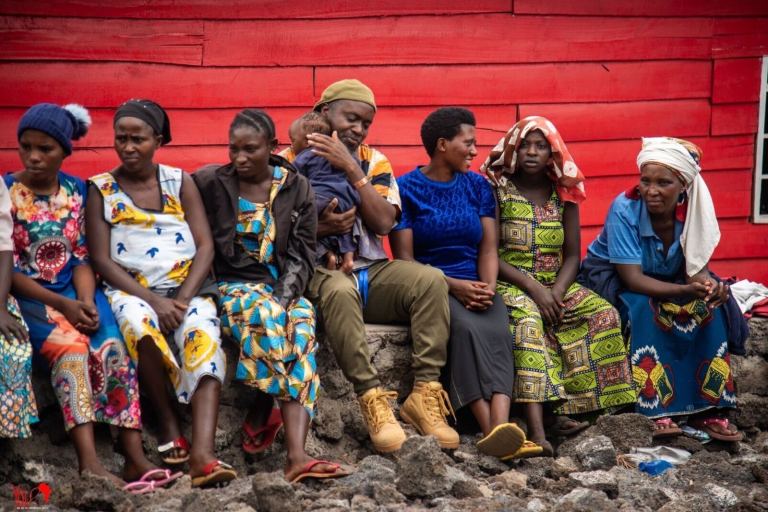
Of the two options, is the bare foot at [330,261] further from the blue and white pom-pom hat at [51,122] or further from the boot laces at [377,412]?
the blue and white pom-pom hat at [51,122]

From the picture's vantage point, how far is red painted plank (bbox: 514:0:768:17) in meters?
6.96

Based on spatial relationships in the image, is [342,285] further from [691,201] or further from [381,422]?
[691,201]

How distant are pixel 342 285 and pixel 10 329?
153 centimetres

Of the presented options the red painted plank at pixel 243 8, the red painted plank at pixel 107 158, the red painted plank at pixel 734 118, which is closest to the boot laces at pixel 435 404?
the red painted plank at pixel 107 158

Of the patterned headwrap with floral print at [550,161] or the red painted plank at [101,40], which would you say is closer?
the patterned headwrap with floral print at [550,161]

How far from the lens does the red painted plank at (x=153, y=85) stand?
20.8ft

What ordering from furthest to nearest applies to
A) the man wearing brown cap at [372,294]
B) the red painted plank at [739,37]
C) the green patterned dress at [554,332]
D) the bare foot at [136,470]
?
the red painted plank at [739,37] < the green patterned dress at [554,332] < the man wearing brown cap at [372,294] < the bare foot at [136,470]

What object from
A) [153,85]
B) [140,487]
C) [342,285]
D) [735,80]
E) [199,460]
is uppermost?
[735,80]

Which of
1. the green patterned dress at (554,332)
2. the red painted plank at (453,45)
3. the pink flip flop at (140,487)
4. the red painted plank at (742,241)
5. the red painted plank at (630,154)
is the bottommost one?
the pink flip flop at (140,487)

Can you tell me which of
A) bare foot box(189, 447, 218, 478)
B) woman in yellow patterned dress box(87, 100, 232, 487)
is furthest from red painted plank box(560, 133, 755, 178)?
bare foot box(189, 447, 218, 478)

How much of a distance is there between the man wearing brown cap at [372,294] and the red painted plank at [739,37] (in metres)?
2.96

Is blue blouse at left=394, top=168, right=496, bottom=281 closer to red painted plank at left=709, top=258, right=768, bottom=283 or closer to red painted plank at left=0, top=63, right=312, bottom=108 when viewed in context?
red painted plank at left=0, top=63, right=312, bottom=108

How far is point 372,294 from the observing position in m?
5.38

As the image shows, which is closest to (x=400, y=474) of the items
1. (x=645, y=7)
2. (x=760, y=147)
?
(x=645, y=7)
